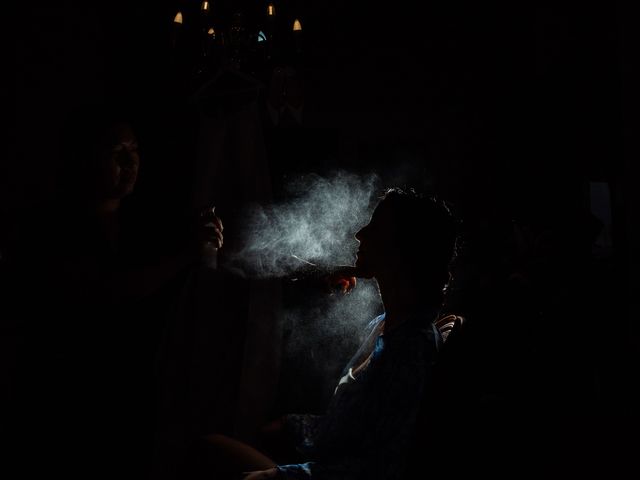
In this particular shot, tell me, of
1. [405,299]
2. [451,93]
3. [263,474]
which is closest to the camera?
[263,474]

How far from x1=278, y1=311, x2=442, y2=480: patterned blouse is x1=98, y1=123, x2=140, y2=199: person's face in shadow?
108 cm

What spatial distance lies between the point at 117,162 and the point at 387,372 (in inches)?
47.7

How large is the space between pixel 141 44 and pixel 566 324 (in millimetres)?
4100

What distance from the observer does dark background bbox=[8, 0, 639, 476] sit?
169 inches

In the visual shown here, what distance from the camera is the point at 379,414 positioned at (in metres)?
1.48

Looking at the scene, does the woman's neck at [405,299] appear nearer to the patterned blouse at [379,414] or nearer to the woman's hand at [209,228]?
the patterned blouse at [379,414]

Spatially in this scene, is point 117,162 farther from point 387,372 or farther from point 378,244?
point 387,372

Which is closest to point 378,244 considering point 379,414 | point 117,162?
point 379,414

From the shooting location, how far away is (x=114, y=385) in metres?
1.91

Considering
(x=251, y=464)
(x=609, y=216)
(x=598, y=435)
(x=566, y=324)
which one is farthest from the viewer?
(x=609, y=216)

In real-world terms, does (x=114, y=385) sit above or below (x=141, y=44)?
below

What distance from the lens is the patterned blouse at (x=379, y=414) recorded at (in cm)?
143

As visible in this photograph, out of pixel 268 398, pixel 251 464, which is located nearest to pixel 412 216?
pixel 251 464

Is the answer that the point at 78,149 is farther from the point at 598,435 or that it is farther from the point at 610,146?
the point at 610,146
